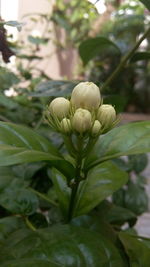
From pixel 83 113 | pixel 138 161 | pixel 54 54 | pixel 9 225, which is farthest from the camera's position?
pixel 54 54

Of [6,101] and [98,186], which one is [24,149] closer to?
[98,186]

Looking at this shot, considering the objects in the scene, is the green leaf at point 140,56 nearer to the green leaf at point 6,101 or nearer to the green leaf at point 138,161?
the green leaf at point 6,101

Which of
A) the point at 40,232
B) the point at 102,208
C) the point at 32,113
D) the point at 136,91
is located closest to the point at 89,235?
the point at 40,232

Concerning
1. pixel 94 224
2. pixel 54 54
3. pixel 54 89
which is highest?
pixel 54 89

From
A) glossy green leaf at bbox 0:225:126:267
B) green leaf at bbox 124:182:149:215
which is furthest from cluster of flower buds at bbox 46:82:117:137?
green leaf at bbox 124:182:149:215

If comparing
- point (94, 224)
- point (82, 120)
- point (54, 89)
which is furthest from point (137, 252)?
point (54, 89)
